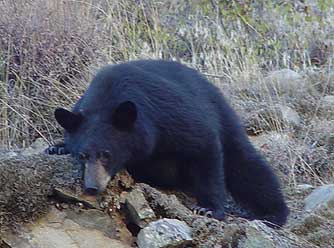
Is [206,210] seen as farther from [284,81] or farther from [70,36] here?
[284,81]

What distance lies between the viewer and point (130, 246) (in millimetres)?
4727

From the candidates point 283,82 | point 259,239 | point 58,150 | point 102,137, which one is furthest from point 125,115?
point 283,82

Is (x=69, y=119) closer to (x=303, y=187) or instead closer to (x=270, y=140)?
(x=303, y=187)

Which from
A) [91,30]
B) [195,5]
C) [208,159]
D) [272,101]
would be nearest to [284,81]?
[272,101]

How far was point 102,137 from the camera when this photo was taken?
16.6 ft

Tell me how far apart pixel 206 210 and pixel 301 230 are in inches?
24.3

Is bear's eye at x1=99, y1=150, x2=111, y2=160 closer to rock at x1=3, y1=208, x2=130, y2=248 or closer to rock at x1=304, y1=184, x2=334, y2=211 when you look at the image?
rock at x1=3, y1=208, x2=130, y2=248

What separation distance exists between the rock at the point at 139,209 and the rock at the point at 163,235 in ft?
0.32

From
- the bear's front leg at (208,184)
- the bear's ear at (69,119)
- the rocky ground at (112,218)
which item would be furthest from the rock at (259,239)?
the bear's ear at (69,119)

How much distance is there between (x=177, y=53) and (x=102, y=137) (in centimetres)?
513

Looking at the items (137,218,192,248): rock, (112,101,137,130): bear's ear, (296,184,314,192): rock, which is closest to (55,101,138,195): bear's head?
(112,101,137,130): bear's ear

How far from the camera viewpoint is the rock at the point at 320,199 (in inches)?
224

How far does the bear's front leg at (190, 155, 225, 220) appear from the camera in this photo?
217 inches

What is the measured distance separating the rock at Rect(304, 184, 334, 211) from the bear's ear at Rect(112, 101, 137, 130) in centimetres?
146
